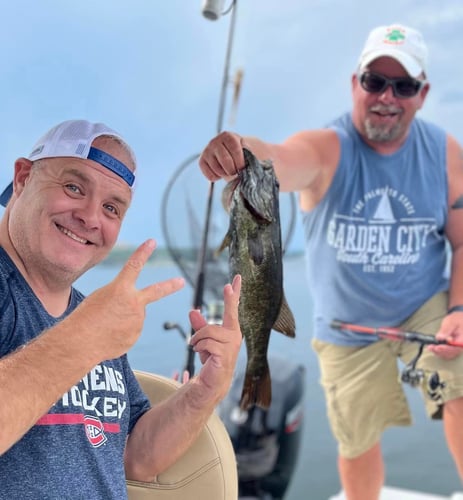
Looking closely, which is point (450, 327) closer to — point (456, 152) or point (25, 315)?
point (456, 152)

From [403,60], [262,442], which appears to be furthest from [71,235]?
[262,442]

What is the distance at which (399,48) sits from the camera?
107 inches

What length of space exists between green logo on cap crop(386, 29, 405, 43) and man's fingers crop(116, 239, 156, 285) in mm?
1995

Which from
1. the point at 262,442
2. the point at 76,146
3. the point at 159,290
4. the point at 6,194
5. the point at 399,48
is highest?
the point at 399,48

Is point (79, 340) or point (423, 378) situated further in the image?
point (423, 378)

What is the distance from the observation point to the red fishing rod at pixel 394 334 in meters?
2.60

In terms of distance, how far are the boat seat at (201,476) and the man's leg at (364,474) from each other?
5.04 ft

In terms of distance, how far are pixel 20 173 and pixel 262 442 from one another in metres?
2.78

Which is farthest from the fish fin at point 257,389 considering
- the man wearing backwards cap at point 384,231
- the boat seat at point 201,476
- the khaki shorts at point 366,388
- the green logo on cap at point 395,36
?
the green logo on cap at point 395,36

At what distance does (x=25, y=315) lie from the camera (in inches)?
56.7

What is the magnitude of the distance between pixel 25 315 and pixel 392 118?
1.93 m

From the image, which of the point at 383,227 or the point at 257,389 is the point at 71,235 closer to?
the point at 257,389

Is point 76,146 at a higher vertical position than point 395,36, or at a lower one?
lower

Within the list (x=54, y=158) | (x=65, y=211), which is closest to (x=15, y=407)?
(x=65, y=211)
